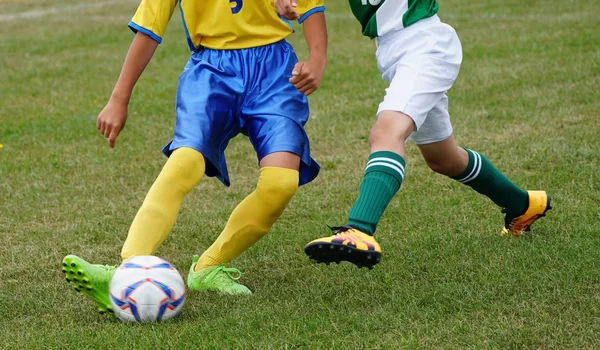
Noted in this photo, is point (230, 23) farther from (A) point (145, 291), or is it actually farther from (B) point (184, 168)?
(A) point (145, 291)

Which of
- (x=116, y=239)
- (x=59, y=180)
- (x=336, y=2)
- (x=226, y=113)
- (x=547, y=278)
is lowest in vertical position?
(x=336, y=2)

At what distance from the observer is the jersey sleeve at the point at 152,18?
3.71m

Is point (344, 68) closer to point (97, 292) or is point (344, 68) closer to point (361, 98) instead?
point (361, 98)

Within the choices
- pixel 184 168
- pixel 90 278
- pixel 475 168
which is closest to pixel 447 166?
pixel 475 168

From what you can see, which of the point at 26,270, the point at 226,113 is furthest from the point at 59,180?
the point at 226,113

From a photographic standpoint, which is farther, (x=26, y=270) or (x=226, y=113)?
(x=26, y=270)

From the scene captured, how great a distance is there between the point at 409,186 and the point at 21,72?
616 cm

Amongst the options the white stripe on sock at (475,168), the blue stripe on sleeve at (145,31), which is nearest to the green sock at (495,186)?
the white stripe on sock at (475,168)

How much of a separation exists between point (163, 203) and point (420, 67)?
1121 millimetres

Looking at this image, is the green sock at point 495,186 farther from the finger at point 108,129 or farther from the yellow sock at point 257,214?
the finger at point 108,129

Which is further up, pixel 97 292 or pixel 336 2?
pixel 97 292

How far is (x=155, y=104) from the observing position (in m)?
8.48

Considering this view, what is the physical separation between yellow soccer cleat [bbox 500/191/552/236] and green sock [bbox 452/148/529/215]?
3 centimetres

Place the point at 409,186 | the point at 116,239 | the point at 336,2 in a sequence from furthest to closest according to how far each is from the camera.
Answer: the point at 336,2, the point at 409,186, the point at 116,239
